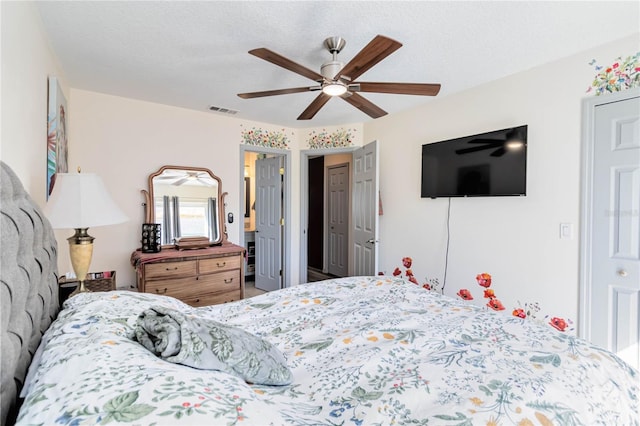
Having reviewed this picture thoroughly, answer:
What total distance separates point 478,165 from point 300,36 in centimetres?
191

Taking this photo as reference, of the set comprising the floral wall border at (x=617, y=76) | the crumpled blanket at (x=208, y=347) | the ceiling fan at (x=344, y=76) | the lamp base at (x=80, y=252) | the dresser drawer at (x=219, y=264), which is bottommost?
the dresser drawer at (x=219, y=264)

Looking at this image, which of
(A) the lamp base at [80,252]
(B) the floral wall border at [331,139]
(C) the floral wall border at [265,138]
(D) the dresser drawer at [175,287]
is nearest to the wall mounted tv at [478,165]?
(B) the floral wall border at [331,139]

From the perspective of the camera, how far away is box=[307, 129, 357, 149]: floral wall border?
13.4 ft

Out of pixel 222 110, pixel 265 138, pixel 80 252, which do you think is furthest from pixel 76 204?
pixel 265 138

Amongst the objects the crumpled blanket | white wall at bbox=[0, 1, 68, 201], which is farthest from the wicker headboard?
white wall at bbox=[0, 1, 68, 201]

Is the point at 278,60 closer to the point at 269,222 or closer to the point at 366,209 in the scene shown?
the point at 366,209

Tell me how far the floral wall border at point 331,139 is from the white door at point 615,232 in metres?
2.50

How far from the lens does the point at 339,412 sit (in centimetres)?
86

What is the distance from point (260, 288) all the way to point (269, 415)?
13.5 feet

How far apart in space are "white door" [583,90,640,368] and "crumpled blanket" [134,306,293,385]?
2.37m

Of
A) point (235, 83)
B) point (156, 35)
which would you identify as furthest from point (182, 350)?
point (235, 83)

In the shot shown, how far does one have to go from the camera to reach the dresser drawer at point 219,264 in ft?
10.0

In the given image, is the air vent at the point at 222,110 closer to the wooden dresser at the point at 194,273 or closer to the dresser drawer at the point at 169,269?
the wooden dresser at the point at 194,273

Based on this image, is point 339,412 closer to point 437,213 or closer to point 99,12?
point 99,12
